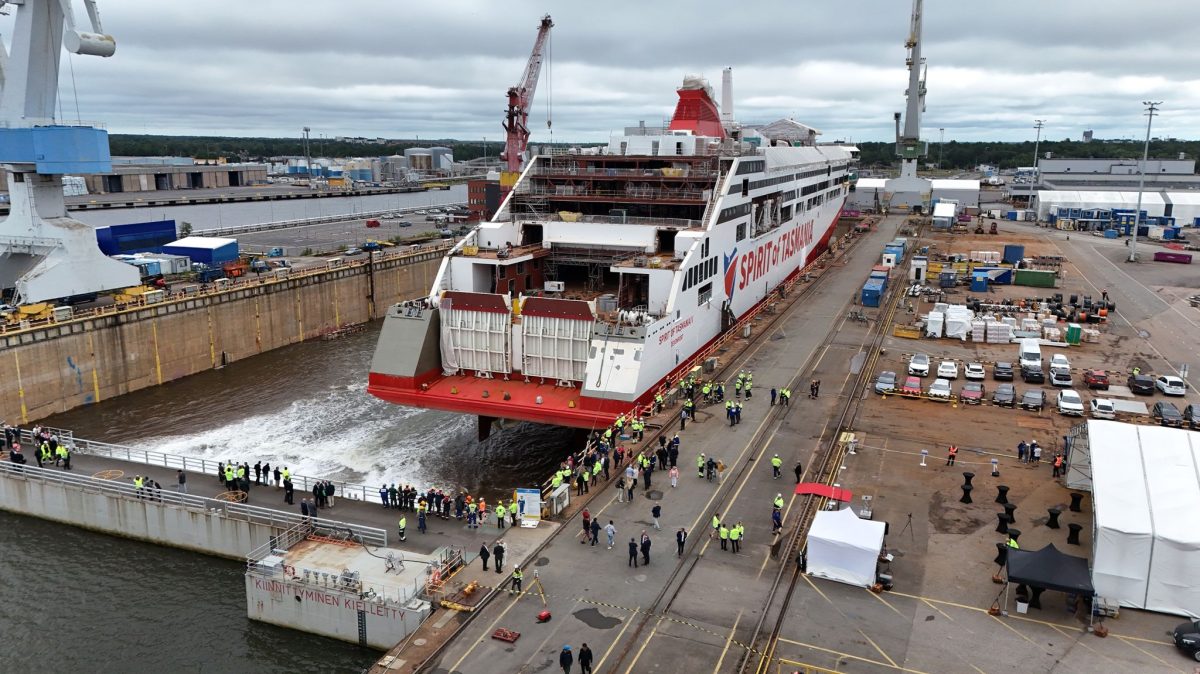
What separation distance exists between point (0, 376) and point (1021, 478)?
42.0 meters

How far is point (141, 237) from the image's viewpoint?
6169cm

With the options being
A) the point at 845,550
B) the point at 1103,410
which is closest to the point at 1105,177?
the point at 1103,410

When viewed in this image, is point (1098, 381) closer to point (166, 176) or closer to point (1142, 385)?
point (1142, 385)

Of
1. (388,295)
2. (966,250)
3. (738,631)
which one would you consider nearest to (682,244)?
(738,631)

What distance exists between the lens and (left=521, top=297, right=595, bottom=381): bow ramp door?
31.1 m

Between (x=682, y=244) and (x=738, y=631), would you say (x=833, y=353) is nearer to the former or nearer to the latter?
(x=682, y=244)

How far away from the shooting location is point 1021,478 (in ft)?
85.7

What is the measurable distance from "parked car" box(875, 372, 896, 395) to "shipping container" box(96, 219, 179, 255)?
52.6 metres

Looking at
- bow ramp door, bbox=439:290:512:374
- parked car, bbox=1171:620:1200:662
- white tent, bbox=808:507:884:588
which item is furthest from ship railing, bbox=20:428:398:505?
parked car, bbox=1171:620:1200:662

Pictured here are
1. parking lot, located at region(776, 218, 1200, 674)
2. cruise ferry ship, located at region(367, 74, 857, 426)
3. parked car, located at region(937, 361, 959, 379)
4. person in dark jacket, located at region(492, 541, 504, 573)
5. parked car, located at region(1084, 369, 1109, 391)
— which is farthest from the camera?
parked car, located at region(937, 361, 959, 379)

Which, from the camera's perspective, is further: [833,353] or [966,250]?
[966,250]

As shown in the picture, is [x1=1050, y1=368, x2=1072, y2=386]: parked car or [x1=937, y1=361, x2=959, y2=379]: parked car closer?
[x1=1050, y1=368, x2=1072, y2=386]: parked car

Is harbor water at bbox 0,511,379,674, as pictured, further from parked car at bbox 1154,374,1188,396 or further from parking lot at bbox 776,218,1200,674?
parked car at bbox 1154,374,1188,396

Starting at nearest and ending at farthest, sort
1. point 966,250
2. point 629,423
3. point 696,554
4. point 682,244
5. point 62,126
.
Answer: point 696,554 < point 629,423 < point 682,244 < point 62,126 < point 966,250
